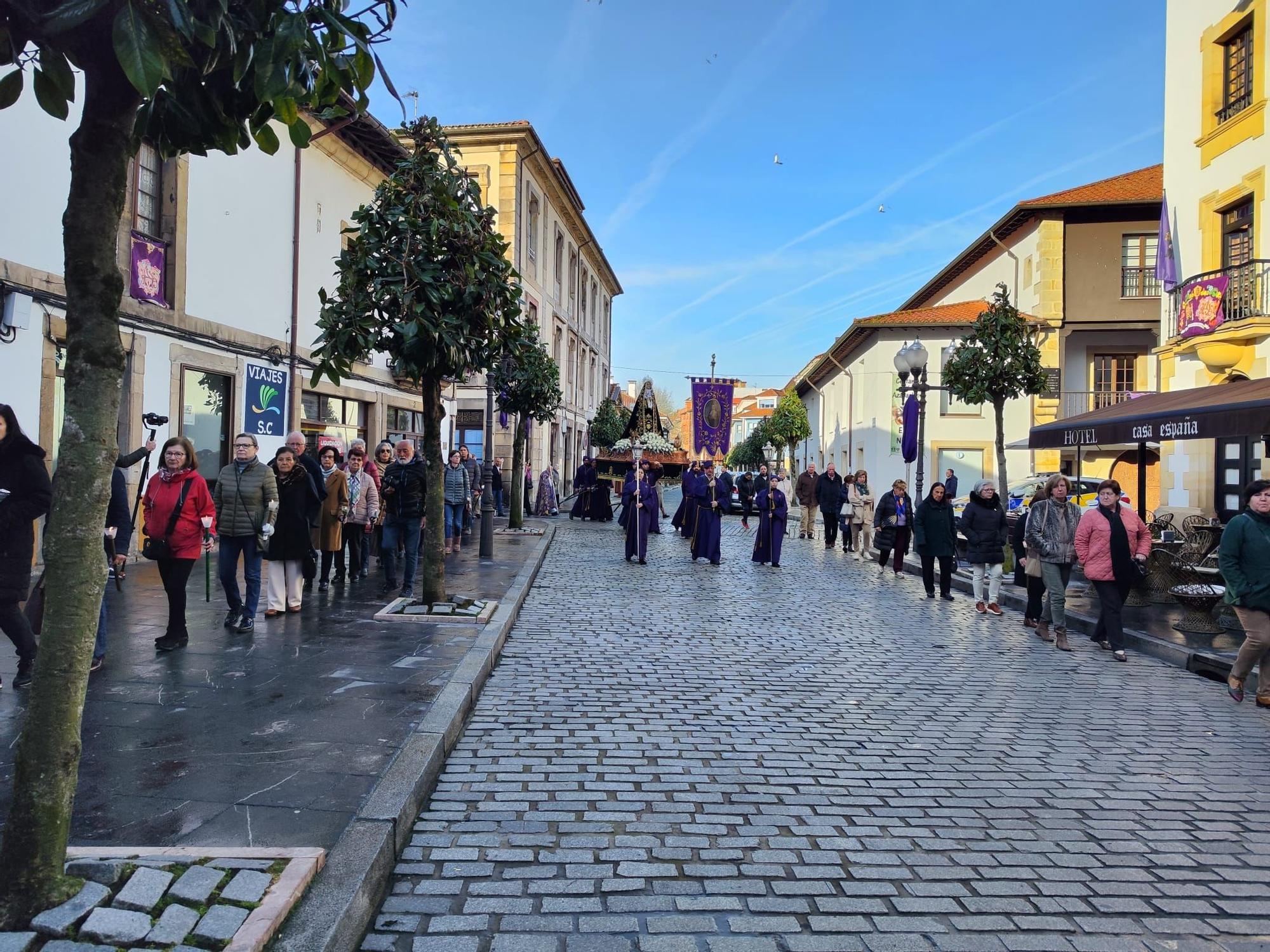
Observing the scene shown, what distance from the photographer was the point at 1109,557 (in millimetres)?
8133

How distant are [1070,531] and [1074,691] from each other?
8.18 ft

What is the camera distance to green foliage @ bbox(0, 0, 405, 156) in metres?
2.20

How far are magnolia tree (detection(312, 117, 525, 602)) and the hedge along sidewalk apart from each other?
3.27 meters

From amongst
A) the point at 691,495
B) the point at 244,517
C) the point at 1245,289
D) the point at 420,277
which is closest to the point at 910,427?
the point at 691,495

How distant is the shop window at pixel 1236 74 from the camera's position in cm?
1516

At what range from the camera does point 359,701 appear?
5.36m

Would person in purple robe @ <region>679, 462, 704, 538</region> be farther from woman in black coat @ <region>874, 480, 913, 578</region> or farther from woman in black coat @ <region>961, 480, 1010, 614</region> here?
woman in black coat @ <region>961, 480, 1010, 614</region>

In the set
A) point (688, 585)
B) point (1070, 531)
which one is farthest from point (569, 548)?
point (1070, 531)

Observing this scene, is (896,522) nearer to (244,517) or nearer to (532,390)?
(532,390)

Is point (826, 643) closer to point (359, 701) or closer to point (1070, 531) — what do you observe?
point (1070, 531)

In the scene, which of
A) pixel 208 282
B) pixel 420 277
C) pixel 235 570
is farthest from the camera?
pixel 208 282

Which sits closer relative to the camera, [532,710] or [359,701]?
[359,701]

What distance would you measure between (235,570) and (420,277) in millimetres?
3078

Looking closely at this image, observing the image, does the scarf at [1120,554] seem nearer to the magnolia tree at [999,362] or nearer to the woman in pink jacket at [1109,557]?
the woman in pink jacket at [1109,557]
